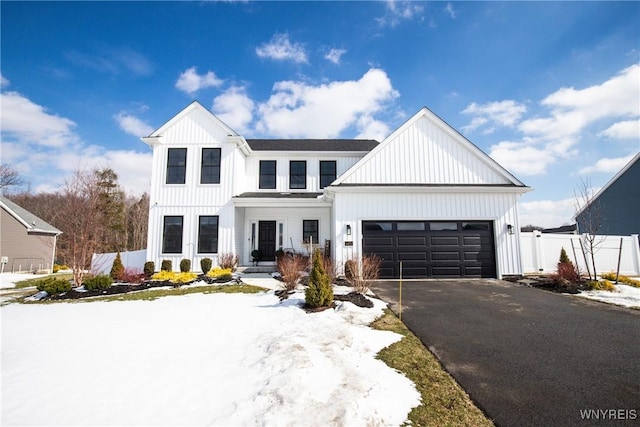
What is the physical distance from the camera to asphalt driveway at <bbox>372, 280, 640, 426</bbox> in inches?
113

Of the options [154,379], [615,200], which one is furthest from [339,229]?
[615,200]

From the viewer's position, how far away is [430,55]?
11109 millimetres

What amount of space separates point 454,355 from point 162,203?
14475 millimetres

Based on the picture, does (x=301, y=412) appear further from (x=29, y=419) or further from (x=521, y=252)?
(x=521, y=252)

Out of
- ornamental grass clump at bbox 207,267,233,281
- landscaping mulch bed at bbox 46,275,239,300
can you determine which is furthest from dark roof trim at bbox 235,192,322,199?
landscaping mulch bed at bbox 46,275,239,300

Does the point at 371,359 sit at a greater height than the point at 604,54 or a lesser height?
lesser

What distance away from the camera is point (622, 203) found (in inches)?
712

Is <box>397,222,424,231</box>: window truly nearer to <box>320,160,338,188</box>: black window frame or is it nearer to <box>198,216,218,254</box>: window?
<box>320,160,338,188</box>: black window frame

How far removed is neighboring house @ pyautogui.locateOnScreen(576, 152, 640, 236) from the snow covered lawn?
9.38 meters

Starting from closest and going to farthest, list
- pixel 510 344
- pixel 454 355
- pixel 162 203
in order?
1. pixel 454 355
2. pixel 510 344
3. pixel 162 203

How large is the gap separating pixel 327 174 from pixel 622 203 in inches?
777

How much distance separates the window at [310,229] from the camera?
631 inches

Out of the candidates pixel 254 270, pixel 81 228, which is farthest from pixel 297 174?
pixel 81 228

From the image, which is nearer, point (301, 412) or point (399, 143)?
point (301, 412)
